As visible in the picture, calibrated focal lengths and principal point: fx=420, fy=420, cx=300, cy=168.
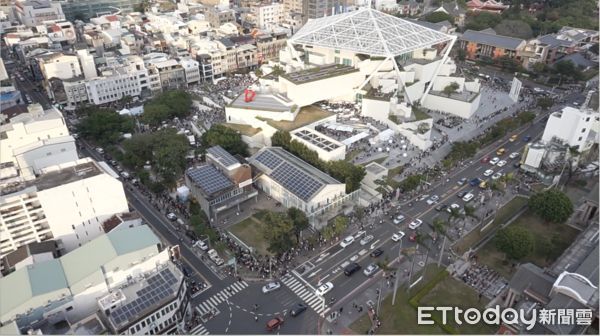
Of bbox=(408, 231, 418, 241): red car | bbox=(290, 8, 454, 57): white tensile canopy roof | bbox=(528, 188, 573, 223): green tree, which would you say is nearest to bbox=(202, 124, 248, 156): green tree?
bbox=(408, 231, 418, 241): red car

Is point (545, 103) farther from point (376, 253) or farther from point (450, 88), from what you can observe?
point (376, 253)

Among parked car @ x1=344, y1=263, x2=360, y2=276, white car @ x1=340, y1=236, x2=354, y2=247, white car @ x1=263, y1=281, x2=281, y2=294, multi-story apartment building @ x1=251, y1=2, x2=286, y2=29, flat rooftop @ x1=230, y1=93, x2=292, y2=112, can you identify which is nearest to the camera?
white car @ x1=263, y1=281, x2=281, y2=294

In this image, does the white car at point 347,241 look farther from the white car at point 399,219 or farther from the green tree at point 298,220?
the white car at point 399,219

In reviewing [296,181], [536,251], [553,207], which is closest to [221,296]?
[296,181]

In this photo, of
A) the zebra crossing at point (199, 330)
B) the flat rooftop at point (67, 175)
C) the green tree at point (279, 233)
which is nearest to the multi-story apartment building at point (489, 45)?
the green tree at point (279, 233)

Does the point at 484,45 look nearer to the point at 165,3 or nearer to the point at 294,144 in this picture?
the point at 294,144

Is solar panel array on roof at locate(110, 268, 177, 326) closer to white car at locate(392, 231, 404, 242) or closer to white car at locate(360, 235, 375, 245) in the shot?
white car at locate(360, 235, 375, 245)
